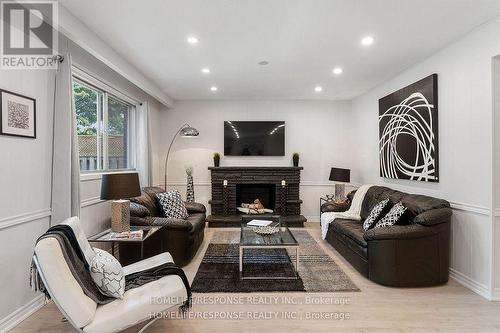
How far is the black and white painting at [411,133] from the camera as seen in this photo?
364 cm

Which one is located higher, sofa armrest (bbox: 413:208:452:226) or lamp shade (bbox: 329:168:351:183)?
lamp shade (bbox: 329:168:351:183)

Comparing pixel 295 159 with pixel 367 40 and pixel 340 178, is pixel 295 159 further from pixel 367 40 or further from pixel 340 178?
pixel 367 40

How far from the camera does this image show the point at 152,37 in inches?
125

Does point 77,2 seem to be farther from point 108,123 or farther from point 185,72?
point 108,123

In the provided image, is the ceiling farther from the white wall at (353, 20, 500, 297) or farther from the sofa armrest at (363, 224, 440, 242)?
the sofa armrest at (363, 224, 440, 242)

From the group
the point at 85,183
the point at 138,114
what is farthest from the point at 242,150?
the point at 85,183

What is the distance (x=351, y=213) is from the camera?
4.75 m

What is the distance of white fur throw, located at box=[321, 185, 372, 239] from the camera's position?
4586 mm

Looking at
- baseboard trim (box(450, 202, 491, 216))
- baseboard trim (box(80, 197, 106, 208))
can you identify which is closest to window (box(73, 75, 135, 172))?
baseboard trim (box(80, 197, 106, 208))

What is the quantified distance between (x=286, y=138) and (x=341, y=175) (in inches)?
60.5

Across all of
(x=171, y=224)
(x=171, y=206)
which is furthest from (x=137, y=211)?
(x=171, y=206)

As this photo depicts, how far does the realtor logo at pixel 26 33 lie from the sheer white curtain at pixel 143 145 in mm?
2511

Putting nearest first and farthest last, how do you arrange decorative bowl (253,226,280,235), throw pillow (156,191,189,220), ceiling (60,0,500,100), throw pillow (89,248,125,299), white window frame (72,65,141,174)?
throw pillow (89,248,125,299)
ceiling (60,0,500,100)
white window frame (72,65,141,174)
decorative bowl (253,226,280,235)
throw pillow (156,191,189,220)

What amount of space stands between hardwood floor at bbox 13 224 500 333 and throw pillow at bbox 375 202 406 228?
2.48 ft
